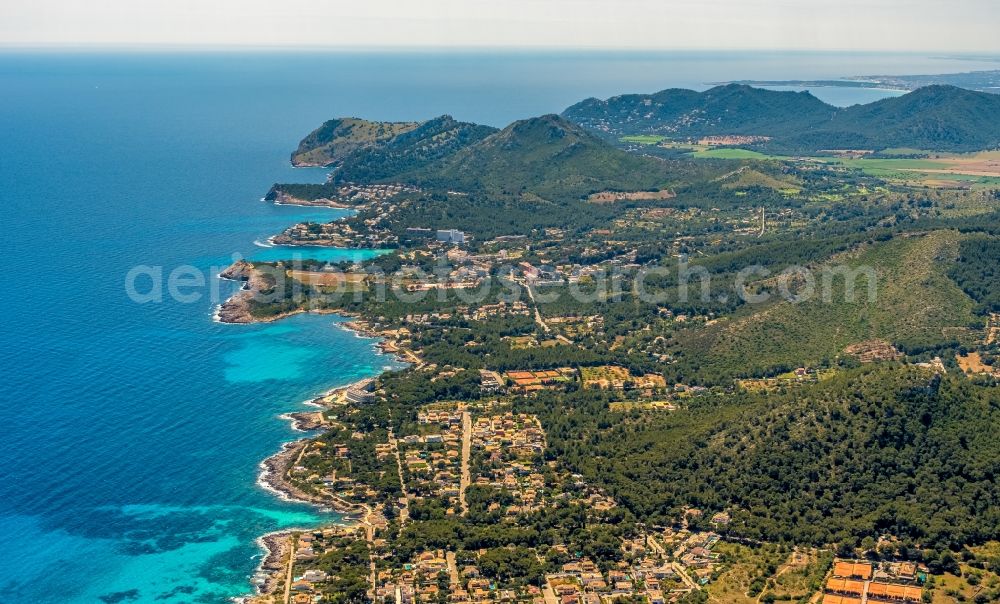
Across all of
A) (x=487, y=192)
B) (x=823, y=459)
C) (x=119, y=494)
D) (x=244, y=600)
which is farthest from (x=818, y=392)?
(x=487, y=192)

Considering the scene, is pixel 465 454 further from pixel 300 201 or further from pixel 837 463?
pixel 300 201

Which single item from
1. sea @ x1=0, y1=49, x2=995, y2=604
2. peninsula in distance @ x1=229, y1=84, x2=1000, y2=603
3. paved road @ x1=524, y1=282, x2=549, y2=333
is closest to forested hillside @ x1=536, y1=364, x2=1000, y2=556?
peninsula in distance @ x1=229, y1=84, x2=1000, y2=603

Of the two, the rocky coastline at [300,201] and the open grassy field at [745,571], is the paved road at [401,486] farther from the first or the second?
the rocky coastline at [300,201]

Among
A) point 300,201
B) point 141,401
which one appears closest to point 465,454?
point 141,401

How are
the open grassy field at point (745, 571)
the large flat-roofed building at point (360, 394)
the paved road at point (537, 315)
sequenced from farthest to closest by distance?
the paved road at point (537, 315)
the large flat-roofed building at point (360, 394)
the open grassy field at point (745, 571)

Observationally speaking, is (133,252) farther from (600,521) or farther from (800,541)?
(800,541)

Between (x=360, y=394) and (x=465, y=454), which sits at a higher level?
(x=360, y=394)

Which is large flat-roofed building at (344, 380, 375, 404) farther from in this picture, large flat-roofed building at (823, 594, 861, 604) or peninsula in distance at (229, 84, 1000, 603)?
large flat-roofed building at (823, 594, 861, 604)

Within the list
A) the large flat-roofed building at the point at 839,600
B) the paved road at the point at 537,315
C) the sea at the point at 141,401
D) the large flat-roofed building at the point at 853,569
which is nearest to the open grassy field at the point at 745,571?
the large flat-roofed building at the point at 853,569
